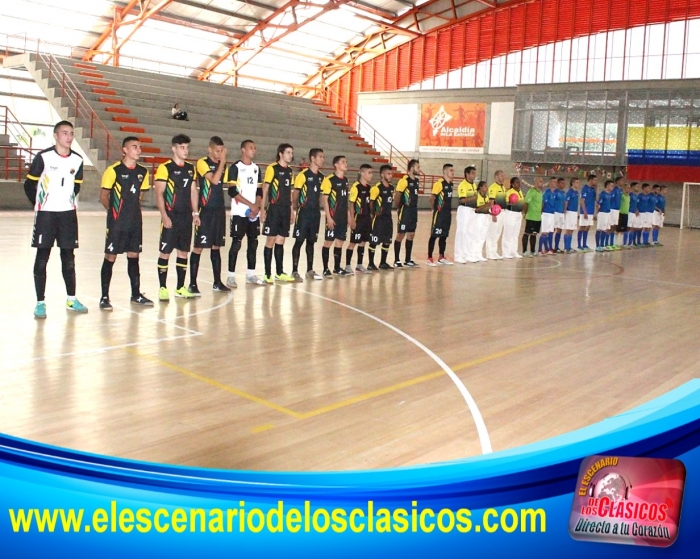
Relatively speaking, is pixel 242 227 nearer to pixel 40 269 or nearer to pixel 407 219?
pixel 40 269

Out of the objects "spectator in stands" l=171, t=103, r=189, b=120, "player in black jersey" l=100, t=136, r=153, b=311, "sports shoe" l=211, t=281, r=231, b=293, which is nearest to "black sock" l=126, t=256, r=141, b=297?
"player in black jersey" l=100, t=136, r=153, b=311

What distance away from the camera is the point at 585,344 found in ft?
23.6

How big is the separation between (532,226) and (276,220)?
7.88 meters

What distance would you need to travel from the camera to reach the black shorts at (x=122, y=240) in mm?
7629

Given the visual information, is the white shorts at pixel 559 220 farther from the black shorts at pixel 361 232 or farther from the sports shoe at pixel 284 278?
the sports shoe at pixel 284 278

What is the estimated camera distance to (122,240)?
7.65 metres

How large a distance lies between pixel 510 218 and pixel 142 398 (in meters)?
11.5

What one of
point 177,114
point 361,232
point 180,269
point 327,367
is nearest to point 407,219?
point 361,232

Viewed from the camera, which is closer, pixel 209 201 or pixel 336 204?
pixel 209 201

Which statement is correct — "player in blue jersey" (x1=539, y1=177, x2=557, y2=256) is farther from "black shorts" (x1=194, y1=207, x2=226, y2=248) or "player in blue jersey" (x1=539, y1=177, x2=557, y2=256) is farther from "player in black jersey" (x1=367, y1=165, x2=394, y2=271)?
"black shorts" (x1=194, y1=207, x2=226, y2=248)

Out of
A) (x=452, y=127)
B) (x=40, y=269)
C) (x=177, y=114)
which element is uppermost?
(x=452, y=127)

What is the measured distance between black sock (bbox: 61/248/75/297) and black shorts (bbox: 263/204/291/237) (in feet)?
10.1

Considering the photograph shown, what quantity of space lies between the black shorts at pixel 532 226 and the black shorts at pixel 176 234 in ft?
31.6

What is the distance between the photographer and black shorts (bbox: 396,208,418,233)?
40.6ft
